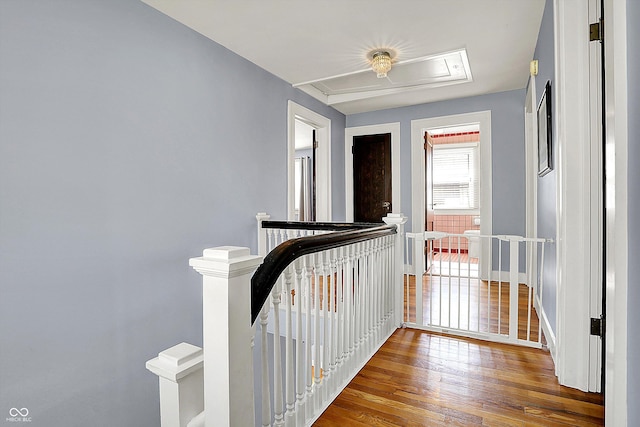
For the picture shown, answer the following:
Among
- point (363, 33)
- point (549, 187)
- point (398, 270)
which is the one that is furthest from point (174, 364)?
point (363, 33)

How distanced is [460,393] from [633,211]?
54.8 inches

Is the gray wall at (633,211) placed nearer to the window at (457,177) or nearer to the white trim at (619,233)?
the white trim at (619,233)

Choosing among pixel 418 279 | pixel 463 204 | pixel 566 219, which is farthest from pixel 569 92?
pixel 463 204

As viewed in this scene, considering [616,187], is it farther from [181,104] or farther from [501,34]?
[181,104]

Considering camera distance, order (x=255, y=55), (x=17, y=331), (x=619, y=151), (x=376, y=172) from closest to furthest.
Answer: (x=619, y=151)
(x=17, y=331)
(x=255, y=55)
(x=376, y=172)

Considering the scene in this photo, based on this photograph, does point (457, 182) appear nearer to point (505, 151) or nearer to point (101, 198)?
point (505, 151)

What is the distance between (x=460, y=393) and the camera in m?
1.77

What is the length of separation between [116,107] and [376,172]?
369 cm

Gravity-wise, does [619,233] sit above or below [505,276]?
above

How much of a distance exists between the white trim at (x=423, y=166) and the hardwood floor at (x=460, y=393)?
234 cm

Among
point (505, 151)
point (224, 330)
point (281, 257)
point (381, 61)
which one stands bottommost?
point (224, 330)

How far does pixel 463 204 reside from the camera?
22.6 feet

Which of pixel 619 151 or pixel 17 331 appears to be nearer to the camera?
pixel 619 151

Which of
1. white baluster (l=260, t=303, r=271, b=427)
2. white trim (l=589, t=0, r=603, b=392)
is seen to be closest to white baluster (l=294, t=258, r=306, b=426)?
white baluster (l=260, t=303, r=271, b=427)
